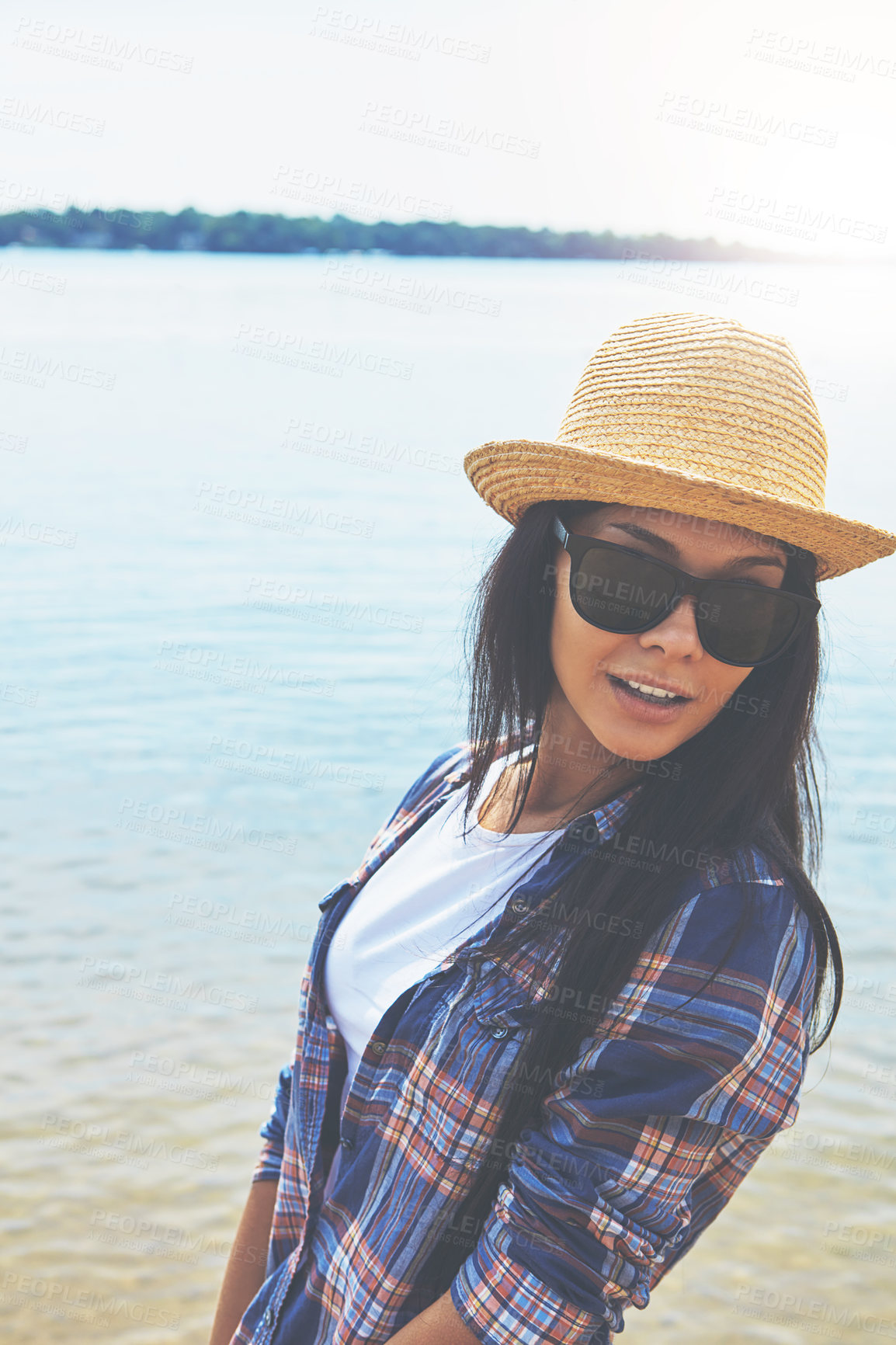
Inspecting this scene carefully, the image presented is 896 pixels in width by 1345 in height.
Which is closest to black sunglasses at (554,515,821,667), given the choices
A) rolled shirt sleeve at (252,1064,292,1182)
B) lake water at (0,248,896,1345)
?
lake water at (0,248,896,1345)

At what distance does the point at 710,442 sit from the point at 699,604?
0.61 feet

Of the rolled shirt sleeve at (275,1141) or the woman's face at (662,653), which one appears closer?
the woman's face at (662,653)

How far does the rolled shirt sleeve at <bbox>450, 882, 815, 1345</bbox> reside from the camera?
1124 mm

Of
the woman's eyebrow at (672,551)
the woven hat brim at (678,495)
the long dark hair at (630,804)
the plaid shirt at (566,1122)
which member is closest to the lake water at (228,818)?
the long dark hair at (630,804)

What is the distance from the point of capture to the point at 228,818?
17.4 feet

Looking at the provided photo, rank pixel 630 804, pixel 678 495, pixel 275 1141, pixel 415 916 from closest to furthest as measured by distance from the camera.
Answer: pixel 678 495 < pixel 630 804 < pixel 415 916 < pixel 275 1141

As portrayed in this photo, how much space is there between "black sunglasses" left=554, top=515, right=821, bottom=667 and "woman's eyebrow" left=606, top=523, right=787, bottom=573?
A: 2 centimetres

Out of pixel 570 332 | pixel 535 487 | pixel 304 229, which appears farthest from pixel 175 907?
pixel 304 229

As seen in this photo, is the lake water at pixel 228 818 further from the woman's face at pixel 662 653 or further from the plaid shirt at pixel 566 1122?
the plaid shirt at pixel 566 1122

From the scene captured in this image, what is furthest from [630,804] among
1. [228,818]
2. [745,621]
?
[228,818]

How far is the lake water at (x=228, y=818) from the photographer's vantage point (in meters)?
3.09

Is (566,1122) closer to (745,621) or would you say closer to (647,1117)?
(647,1117)

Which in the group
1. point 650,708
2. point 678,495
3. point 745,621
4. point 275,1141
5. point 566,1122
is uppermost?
point 678,495

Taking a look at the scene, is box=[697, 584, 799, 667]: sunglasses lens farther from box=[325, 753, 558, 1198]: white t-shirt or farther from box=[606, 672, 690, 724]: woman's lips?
box=[325, 753, 558, 1198]: white t-shirt
